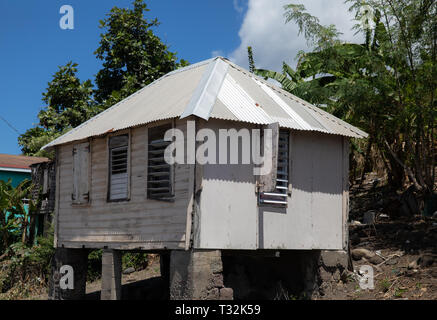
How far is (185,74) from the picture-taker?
1411 centimetres

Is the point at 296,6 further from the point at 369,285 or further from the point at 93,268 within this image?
the point at 93,268

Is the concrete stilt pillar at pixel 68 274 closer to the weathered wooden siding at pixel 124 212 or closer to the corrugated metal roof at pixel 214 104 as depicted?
the weathered wooden siding at pixel 124 212

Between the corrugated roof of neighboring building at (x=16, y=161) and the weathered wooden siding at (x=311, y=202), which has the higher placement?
the corrugated roof of neighboring building at (x=16, y=161)

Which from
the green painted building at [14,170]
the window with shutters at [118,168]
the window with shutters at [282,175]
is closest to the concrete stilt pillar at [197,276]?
the window with shutters at [282,175]

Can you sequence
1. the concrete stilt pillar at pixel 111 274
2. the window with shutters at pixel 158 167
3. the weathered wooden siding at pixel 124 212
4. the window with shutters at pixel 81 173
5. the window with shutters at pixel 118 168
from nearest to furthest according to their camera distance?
1. the weathered wooden siding at pixel 124 212
2. the window with shutters at pixel 158 167
3. the window with shutters at pixel 118 168
4. the concrete stilt pillar at pixel 111 274
5. the window with shutters at pixel 81 173

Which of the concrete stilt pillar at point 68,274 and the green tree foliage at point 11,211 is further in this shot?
the green tree foliage at point 11,211

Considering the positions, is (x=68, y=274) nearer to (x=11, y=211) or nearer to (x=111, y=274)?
(x=111, y=274)

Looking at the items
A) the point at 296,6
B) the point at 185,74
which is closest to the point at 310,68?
the point at 296,6

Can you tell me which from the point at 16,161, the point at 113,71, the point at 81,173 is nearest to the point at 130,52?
the point at 113,71

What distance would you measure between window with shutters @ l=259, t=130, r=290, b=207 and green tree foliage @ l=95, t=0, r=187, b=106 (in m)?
13.4

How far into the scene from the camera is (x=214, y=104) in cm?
1122

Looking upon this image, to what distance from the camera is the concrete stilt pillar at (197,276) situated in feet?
34.7

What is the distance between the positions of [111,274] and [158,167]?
2991 mm

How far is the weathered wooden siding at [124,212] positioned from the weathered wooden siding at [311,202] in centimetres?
187
